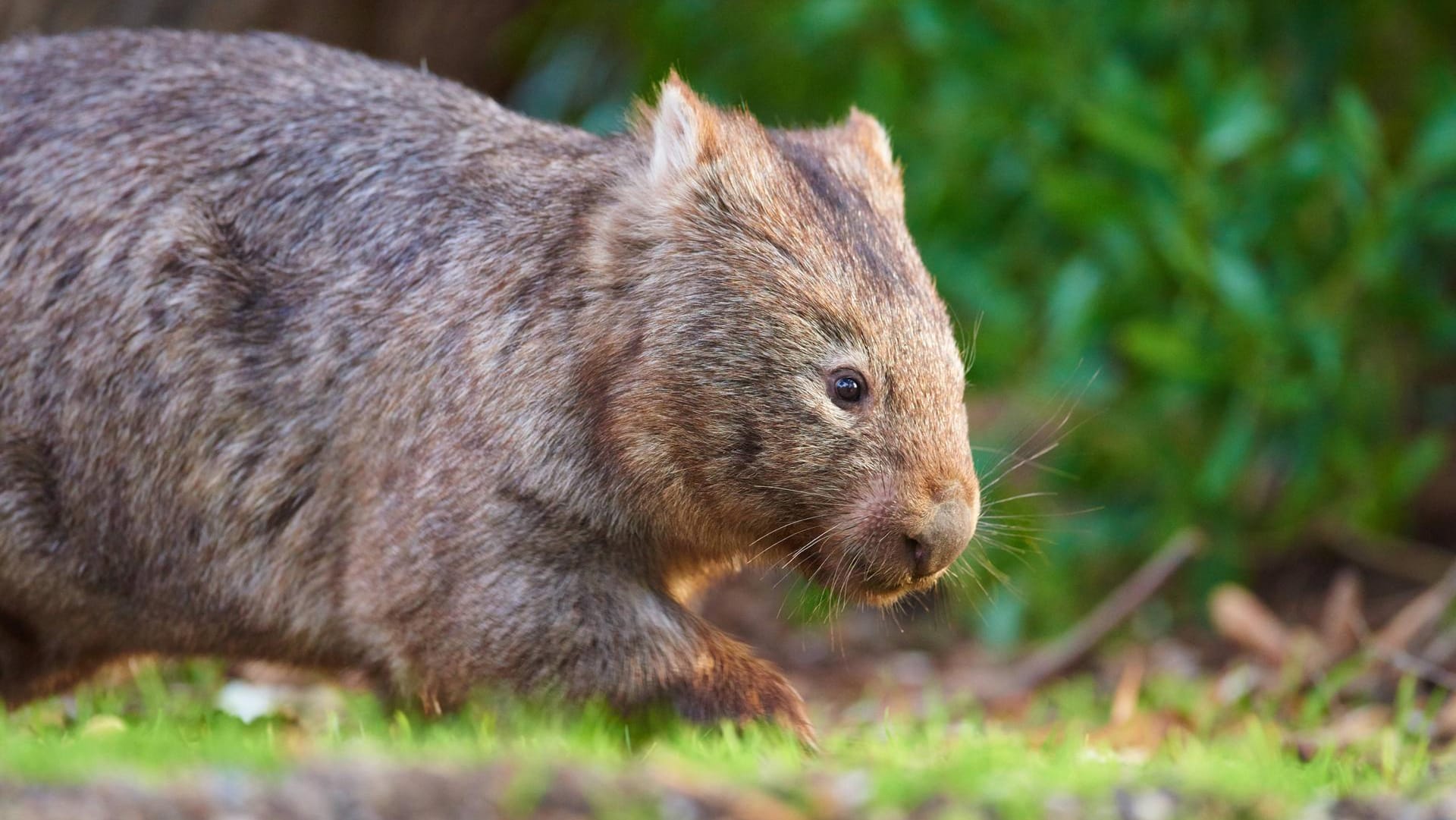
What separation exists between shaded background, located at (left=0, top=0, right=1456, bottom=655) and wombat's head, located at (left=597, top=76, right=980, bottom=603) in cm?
241

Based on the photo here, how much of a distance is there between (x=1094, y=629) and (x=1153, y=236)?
1.51 metres

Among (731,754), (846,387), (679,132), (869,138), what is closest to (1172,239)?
(869,138)

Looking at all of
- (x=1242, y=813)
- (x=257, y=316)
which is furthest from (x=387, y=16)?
(x=1242, y=813)

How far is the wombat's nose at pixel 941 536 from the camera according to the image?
13.3ft

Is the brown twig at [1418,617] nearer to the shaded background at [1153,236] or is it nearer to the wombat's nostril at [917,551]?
the shaded background at [1153,236]

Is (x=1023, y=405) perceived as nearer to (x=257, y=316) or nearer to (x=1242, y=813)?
(x=257, y=316)

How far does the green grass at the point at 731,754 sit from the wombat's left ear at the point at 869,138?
1.50 meters

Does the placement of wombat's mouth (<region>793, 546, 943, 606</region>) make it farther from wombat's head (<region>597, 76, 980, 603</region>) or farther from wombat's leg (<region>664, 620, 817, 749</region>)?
wombat's leg (<region>664, 620, 817, 749</region>)

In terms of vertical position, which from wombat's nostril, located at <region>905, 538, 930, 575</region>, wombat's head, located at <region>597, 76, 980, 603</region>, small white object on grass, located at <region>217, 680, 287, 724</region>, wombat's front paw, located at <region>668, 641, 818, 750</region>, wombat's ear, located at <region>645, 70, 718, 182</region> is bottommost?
small white object on grass, located at <region>217, 680, 287, 724</region>

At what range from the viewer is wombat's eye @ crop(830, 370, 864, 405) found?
4.14 meters

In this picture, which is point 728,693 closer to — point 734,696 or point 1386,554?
point 734,696

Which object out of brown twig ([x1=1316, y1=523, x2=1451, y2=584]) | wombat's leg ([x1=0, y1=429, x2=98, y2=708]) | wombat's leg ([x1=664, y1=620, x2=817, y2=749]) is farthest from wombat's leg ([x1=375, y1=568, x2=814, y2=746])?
brown twig ([x1=1316, y1=523, x2=1451, y2=584])

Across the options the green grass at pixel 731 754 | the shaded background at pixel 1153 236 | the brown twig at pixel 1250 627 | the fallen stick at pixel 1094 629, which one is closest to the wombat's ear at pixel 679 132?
the green grass at pixel 731 754

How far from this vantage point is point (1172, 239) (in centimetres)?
670
